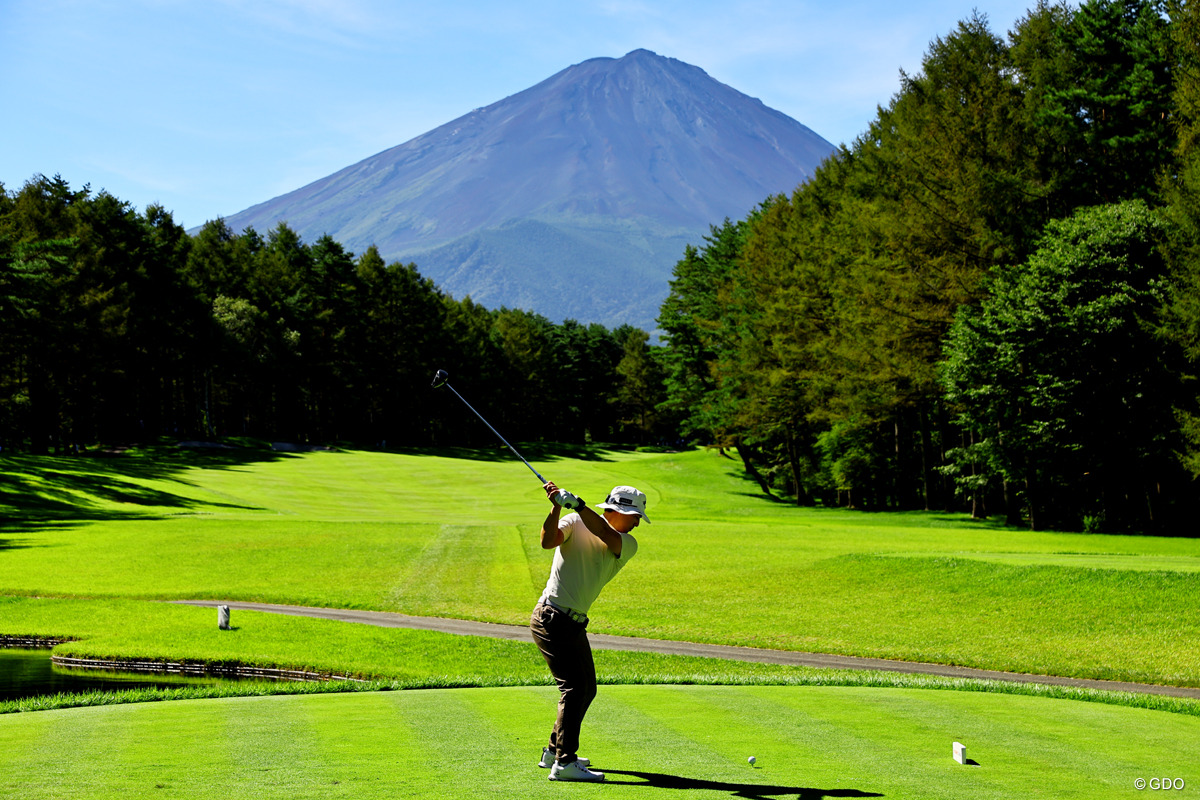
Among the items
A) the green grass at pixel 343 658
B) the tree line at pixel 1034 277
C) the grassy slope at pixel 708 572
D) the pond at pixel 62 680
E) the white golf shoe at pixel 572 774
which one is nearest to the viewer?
the white golf shoe at pixel 572 774

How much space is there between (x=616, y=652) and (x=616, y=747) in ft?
34.9

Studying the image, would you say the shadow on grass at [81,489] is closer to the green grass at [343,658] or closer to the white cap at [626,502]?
the green grass at [343,658]

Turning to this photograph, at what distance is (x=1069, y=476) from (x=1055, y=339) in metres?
6.88

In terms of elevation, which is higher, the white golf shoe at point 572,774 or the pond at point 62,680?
the white golf shoe at point 572,774

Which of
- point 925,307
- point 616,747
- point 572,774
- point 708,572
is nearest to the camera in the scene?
point 572,774

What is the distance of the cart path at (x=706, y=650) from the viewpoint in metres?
16.8

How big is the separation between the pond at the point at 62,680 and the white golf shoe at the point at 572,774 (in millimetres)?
11787

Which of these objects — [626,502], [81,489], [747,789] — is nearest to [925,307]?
[626,502]

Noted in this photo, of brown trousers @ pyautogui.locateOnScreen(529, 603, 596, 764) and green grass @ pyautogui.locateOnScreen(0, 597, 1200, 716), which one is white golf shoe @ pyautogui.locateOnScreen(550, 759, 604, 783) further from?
green grass @ pyautogui.locateOnScreen(0, 597, 1200, 716)

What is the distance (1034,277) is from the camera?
35750 mm

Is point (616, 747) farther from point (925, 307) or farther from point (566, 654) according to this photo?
point (925, 307)

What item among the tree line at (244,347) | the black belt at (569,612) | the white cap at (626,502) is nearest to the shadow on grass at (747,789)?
the black belt at (569,612)

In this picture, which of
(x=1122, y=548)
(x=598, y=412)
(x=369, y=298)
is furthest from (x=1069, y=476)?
(x=598, y=412)

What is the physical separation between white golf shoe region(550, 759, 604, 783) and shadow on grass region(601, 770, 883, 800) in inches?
4.4
